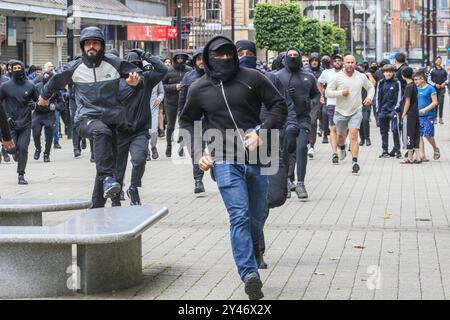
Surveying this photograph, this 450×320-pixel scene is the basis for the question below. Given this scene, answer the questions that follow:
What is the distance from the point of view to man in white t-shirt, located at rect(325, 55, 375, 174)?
18984 mm

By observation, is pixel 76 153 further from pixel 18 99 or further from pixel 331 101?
pixel 331 101

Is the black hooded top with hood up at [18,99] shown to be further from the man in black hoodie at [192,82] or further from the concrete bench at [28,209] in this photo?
the concrete bench at [28,209]

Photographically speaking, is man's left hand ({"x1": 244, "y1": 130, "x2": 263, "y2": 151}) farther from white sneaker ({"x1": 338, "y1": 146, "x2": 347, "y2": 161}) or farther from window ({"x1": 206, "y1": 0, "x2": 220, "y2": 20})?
window ({"x1": 206, "y1": 0, "x2": 220, "y2": 20})

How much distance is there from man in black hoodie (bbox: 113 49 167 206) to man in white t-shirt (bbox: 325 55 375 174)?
541 centimetres

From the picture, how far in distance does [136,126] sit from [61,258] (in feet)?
16.9

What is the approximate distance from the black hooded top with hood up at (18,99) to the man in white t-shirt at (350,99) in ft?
15.5

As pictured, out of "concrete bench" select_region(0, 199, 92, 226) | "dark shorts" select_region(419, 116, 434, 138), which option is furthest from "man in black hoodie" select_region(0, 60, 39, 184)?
"concrete bench" select_region(0, 199, 92, 226)

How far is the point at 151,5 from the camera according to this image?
170ft

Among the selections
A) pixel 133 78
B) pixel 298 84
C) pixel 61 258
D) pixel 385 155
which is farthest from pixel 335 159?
pixel 61 258

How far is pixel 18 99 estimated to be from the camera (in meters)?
18.9

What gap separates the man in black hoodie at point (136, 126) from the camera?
13.2m

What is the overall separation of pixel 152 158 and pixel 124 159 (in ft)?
31.2

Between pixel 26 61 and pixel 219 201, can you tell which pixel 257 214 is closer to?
pixel 219 201

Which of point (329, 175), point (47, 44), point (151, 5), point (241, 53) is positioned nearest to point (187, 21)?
point (151, 5)
